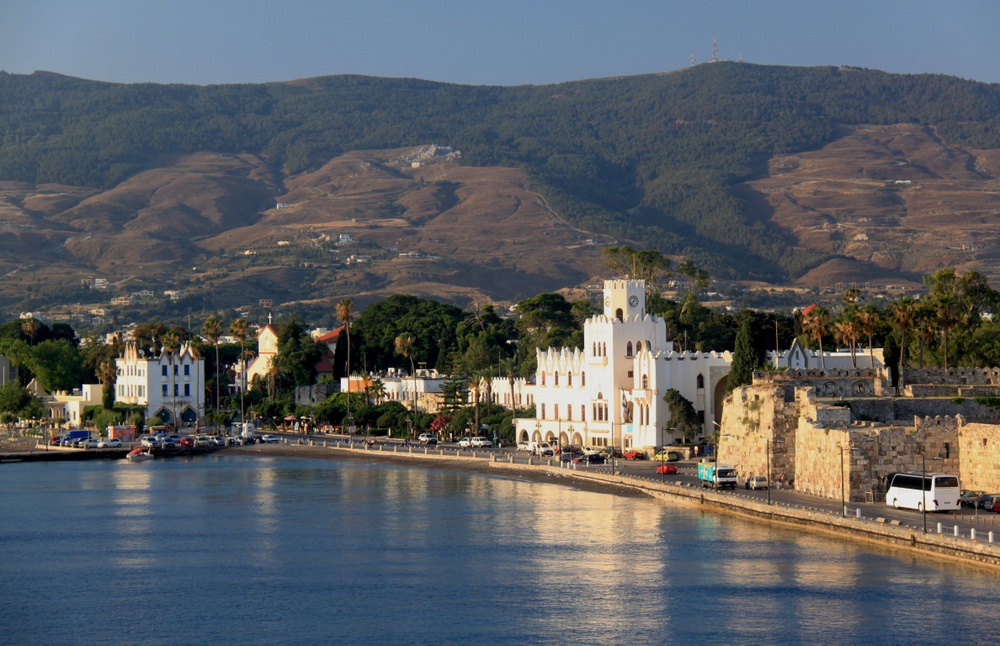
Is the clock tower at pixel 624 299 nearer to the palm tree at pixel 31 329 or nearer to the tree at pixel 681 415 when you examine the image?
the tree at pixel 681 415

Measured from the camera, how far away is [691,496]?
57.1 meters

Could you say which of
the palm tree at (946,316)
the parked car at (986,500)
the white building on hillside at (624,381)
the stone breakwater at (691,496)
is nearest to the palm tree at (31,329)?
the stone breakwater at (691,496)

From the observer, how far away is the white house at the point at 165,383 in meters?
105

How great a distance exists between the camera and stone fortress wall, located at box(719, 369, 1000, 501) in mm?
47781

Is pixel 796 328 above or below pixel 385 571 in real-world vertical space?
above

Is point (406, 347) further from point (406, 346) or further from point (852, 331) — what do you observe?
point (852, 331)

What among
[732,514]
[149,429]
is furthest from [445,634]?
[149,429]

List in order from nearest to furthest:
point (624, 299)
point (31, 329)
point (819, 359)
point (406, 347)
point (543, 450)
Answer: point (819, 359) → point (624, 299) → point (543, 450) → point (406, 347) → point (31, 329)

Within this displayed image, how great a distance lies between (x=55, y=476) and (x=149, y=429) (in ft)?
75.9

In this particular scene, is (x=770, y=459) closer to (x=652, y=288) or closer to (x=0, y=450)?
(x=652, y=288)

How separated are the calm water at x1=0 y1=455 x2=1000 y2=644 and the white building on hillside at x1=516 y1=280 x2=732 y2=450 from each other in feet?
32.1

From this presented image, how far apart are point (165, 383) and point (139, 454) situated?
13022 millimetres

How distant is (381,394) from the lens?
331 feet

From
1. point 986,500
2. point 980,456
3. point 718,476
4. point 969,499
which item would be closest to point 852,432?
point 980,456
